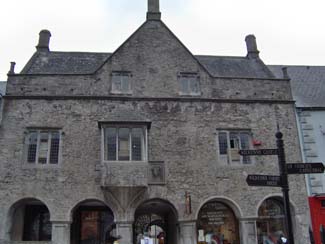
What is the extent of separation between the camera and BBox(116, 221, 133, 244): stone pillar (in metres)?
14.8

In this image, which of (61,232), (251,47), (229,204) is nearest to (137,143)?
(61,232)

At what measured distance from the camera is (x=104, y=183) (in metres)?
15.0

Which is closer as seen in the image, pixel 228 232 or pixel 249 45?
pixel 228 232

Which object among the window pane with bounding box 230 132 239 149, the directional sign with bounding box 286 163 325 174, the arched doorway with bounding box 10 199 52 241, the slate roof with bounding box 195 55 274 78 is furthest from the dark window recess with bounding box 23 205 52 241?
the directional sign with bounding box 286 163 325 174

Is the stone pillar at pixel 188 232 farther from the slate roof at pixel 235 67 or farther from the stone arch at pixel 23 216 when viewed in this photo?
the slate roof at pixel 235 67

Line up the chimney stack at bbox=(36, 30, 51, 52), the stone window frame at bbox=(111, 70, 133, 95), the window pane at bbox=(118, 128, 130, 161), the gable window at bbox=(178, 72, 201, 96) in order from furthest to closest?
the chimney stack at bbox=(36, 30, 51, 52)
the gable window at bbox=(178, 72, 201, 96)
the stone window frame at bbox=(111, 70, 133, 95)
the window pane at bbox=(118, 128, 130, 161)

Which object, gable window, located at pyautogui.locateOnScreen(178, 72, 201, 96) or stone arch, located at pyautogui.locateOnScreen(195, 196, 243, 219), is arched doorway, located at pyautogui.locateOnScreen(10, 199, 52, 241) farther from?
gable window, located at pyautogui.locateOnScreen(178, 72, 201, 96)

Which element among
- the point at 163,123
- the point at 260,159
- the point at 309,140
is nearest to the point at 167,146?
the point at 163,123

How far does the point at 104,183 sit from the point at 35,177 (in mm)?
3370

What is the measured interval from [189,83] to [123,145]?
510 centimetres

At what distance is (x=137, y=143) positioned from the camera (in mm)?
16016

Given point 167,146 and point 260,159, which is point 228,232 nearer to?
point 260,159

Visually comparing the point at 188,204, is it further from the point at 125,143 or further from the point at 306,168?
the point at 306,168

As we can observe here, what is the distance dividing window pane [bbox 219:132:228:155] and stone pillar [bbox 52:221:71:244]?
322 inches
